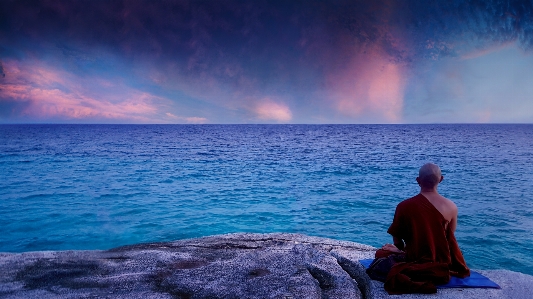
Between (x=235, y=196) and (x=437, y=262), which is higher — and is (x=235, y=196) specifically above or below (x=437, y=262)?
below

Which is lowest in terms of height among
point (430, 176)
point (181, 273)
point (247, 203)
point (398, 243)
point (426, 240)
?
point (247, 203)

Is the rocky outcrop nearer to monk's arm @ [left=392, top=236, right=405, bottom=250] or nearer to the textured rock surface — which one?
the textured rock surface

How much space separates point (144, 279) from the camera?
5.66 m

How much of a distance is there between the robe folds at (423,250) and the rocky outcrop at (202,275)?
21 centimetres

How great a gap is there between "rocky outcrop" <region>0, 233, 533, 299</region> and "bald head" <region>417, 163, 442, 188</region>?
1.68 meters

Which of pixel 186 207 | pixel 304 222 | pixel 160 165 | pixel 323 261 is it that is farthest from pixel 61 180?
pixel 323 261

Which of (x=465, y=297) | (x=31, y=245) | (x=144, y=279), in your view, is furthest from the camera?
(x=31, y=245)

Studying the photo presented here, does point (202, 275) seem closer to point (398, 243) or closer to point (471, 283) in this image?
point (398, 243)

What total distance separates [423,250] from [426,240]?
0.60ft

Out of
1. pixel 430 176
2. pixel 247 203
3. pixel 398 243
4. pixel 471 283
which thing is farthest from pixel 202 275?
pixel 247 203

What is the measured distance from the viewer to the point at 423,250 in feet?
16.9

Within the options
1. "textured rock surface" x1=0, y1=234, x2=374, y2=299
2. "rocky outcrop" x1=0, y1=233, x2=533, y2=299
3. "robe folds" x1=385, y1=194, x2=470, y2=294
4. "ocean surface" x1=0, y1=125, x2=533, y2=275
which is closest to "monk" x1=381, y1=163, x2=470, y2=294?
"robe folds" x1=385, y1=194, x2=470, y2=294

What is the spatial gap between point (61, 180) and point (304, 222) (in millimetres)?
20773

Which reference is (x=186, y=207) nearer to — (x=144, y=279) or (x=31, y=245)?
(x=31, y=245)
